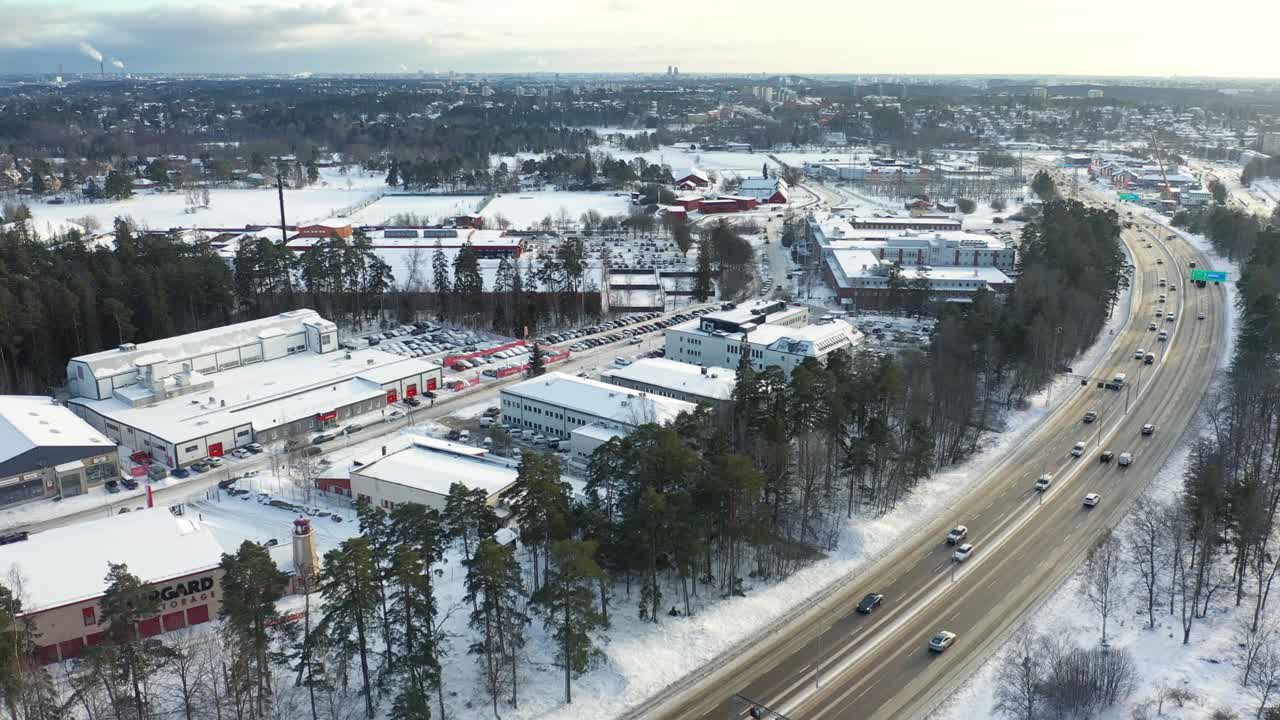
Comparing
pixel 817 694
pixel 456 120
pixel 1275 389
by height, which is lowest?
pixel 817 694

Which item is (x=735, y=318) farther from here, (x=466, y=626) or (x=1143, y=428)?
(x=466, y=626)

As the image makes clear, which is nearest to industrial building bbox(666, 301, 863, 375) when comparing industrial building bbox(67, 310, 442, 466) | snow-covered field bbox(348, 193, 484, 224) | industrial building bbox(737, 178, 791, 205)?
industrial building bbox(67, 310, 442, 466)

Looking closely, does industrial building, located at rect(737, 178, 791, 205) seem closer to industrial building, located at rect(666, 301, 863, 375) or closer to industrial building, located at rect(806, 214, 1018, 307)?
industrial building, located at rect(806, 214, 1018, 307)

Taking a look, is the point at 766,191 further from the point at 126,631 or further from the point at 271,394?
the point at 126,631

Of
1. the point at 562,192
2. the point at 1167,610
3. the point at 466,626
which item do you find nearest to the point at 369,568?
the point at 466,626

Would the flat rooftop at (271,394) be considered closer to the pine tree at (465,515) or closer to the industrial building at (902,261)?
the pine tree at (465,515)

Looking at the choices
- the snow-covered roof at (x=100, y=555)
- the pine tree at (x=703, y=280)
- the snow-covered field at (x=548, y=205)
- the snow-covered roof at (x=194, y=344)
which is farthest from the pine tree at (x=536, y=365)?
the snow-covered field at (x=548, y=205)
